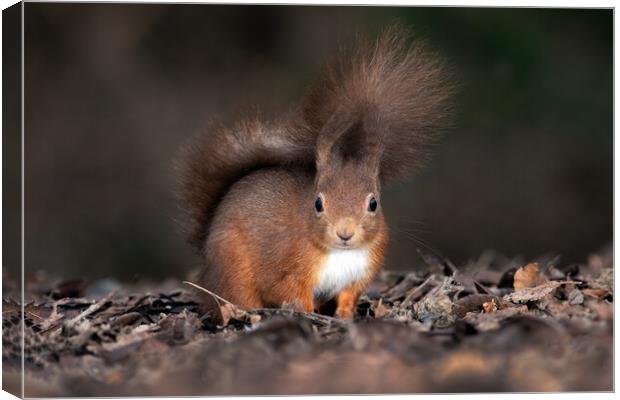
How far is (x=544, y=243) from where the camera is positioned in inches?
336

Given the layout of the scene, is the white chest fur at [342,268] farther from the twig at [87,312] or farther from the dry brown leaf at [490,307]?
the twig at [87,312]

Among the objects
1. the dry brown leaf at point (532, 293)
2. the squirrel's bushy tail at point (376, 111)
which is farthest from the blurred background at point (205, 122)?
the dry brown leaf at point (532, 293)

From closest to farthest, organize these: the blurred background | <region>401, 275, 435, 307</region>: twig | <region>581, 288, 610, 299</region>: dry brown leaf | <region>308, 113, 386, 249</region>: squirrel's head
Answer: <region>308, 113, 386, 249</region>: squirrel's head → <region>581, 288, 610, 299</region>: dry brown leaf → <region>401, 275, 435, 307</region>: twig → the blurred background

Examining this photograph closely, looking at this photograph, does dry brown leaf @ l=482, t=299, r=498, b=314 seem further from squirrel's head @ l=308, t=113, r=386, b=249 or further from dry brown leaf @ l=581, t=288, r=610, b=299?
squirrel's head @ l=308, t=113, r=386, b=249

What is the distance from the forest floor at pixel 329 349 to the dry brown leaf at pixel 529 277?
9.5 inches

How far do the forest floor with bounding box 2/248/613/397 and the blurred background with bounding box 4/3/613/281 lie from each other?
317 cm

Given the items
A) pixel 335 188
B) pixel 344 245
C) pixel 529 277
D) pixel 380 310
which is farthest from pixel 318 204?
pixel 529 277

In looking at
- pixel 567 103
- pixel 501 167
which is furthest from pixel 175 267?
pixel 567 103

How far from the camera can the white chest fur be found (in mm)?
4156

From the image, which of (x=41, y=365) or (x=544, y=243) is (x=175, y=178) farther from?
(x=544, y=243)

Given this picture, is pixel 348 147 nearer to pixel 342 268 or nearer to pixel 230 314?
pixel 342 268

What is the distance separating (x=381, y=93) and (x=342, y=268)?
27.6 inches

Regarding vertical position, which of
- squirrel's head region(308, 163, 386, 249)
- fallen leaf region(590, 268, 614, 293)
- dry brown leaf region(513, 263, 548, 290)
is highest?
squirrel's head region(308, 163, 386, 249)

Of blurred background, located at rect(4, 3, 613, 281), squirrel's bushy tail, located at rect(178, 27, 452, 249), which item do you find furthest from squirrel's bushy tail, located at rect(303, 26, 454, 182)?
blurred background, located at rect(4, 3, 613, 281)
